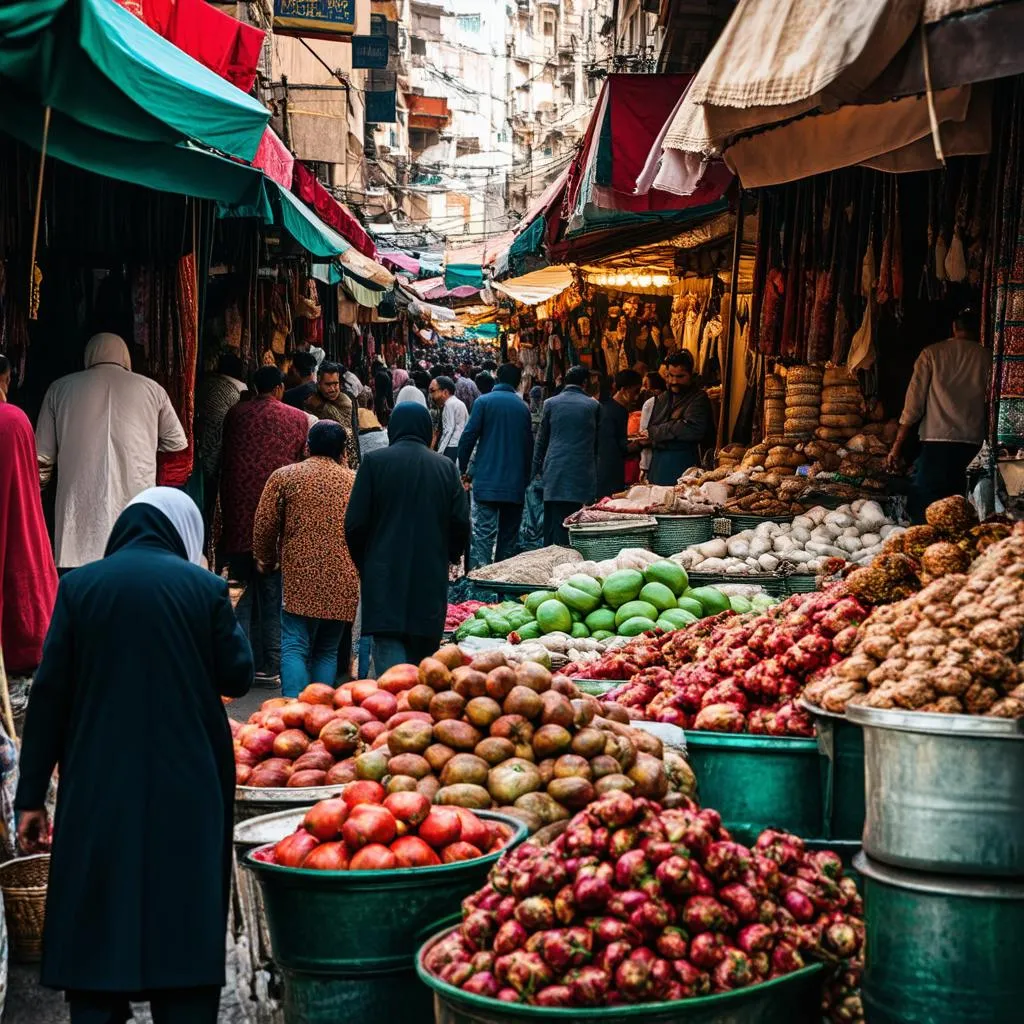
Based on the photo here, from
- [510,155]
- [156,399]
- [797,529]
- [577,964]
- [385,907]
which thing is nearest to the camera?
[577,964]

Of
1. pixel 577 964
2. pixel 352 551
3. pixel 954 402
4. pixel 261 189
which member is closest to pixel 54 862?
pixel 577 964

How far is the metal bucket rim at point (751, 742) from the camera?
4695 mm

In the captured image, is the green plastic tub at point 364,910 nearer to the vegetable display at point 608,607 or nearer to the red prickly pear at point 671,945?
the red prickly pear at point 671,945

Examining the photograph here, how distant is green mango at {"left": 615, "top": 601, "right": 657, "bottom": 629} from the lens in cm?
779

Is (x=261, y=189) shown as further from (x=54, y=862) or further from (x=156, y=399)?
(x=54, y=862)

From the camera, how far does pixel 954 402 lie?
969 centimetres

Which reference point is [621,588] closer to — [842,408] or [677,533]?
[677,533]

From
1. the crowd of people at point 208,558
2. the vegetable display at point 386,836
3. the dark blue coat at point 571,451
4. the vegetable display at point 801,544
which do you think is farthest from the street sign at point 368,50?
the vegetable display at point 386,836

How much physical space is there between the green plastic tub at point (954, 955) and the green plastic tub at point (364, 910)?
104 cm

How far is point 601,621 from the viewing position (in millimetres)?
7871

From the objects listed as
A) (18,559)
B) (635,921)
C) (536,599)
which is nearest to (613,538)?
(536,599)

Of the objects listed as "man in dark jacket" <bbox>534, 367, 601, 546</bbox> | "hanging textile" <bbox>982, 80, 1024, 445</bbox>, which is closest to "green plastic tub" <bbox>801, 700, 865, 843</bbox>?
"hanging textile" <bbox>982, 80, 1024, 445</bbox>

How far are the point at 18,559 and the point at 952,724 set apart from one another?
4474mm

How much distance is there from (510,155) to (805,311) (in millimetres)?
84722
